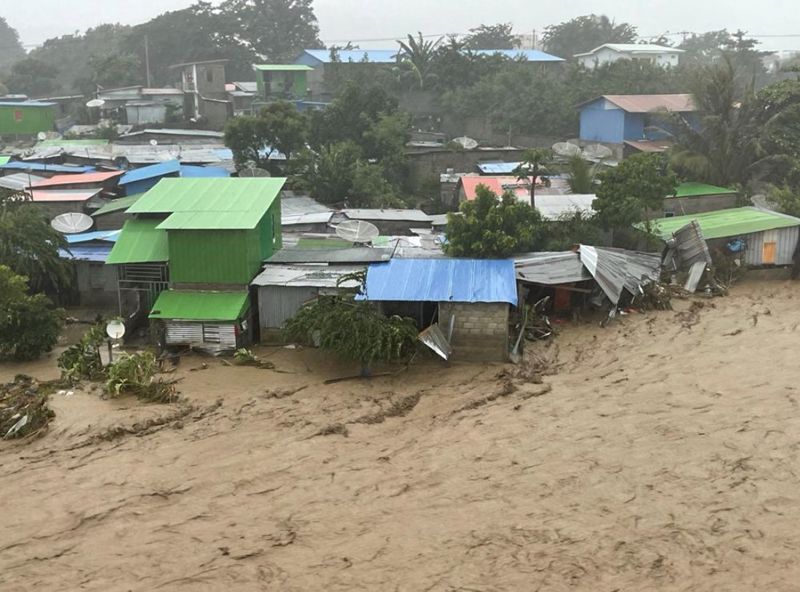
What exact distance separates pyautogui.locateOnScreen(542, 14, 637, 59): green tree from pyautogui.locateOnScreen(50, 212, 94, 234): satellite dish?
4262cm

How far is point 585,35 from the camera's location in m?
56.2

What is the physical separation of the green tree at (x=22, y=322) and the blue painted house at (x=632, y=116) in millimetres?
20632

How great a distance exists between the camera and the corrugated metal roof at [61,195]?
72.5 ft

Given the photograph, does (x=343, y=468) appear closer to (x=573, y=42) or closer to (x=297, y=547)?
(x=297, y=547)

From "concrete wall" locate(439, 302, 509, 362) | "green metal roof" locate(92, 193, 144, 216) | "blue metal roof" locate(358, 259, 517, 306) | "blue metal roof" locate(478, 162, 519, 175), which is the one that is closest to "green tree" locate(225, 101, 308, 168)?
"green metal roof" locate(92, 193, 144, 216)

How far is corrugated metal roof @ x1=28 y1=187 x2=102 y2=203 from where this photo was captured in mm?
22109

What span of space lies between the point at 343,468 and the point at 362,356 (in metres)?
2.97

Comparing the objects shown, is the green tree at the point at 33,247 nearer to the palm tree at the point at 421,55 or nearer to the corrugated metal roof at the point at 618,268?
the corrugated metal roof at the point at 618,268

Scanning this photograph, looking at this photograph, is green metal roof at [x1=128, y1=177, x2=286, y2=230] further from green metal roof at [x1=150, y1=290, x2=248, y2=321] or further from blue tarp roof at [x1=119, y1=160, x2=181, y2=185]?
blue tarp roof at [x1=119, y1=160, x2=181, y2=185]

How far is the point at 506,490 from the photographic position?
1062 centimetres

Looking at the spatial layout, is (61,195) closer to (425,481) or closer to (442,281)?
(442,281)

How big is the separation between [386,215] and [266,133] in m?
6.74

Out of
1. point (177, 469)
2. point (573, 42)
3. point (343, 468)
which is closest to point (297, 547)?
point (343, 468)

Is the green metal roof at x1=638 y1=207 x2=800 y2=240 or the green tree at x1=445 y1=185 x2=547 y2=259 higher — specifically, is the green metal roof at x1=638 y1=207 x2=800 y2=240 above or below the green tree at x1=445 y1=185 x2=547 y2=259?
below
